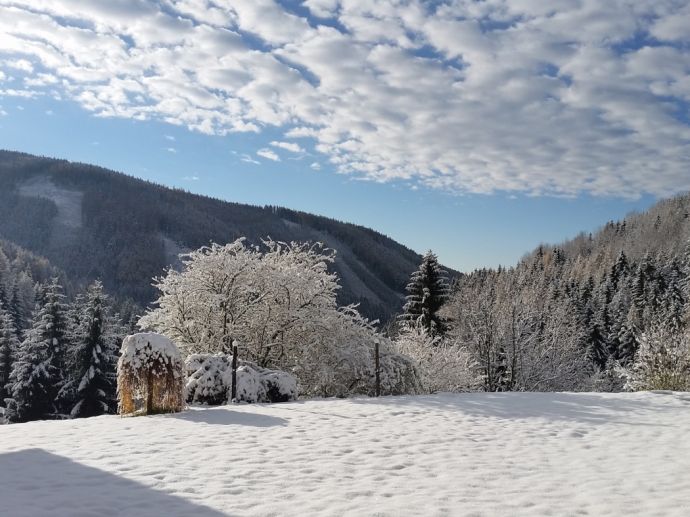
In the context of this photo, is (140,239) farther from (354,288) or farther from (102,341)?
(102,341)

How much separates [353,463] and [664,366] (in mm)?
13623

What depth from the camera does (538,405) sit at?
1245 centimetres

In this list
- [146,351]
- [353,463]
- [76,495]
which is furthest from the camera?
[146,351]

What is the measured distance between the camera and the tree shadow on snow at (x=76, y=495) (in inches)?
197

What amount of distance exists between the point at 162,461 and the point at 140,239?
175503mm

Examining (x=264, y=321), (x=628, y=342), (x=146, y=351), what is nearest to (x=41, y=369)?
(x=264, y=321)

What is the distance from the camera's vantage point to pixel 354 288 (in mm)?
176875

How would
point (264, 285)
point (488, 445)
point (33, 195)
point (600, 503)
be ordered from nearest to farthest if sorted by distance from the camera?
point (600, 503) → point (488, 445) → point (264, 285) → point (33, 195)

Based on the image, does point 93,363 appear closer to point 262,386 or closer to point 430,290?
point 262,386

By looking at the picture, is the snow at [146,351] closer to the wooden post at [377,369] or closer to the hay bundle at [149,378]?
the hay bundle at [149,378]

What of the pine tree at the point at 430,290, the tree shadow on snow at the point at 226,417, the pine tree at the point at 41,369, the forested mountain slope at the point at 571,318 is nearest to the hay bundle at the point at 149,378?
the tree shadow on snow at the point at 226,417

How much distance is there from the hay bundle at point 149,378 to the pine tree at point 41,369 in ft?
69.5

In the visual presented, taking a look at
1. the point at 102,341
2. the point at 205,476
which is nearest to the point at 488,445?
the point at 205,476

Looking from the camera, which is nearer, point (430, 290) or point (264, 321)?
point (264, 321)
